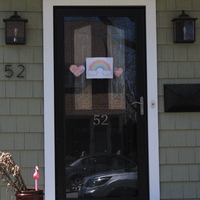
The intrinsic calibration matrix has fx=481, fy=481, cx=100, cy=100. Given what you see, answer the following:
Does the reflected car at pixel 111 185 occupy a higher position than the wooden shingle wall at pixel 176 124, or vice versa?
the wooden shingle wall at pixel 176 124

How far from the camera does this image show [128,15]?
5.25 metres

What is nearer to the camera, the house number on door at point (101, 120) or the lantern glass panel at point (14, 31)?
the lantern glass panel at point (14, 31)

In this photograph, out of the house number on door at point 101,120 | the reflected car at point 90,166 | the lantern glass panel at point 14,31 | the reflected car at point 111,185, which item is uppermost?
the lantern glass panel at point 14,31

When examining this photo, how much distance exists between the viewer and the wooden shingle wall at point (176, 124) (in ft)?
16.9

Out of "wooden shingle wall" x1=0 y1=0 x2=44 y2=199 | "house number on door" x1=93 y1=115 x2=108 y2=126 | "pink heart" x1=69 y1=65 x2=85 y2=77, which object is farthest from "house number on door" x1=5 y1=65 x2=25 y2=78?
"house number on door" x1=93 y1=115 x2=108 y2=126

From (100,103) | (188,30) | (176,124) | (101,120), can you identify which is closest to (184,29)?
(188,30)

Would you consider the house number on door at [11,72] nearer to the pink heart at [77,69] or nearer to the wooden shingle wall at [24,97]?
the wooden shingle wall at [24,97]

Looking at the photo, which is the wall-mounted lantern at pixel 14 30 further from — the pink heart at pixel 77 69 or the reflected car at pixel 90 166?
the reflected car at pixel 90 166

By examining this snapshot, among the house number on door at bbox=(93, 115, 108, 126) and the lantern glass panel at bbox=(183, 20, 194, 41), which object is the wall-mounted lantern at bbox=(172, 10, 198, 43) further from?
the house number on door at bbox=(93, 115, 108, 126)

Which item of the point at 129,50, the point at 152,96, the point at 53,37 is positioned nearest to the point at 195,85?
the point at 152,96

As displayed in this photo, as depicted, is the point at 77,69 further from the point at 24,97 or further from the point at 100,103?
the point at 24,97

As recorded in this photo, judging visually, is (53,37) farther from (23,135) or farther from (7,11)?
(23,135)

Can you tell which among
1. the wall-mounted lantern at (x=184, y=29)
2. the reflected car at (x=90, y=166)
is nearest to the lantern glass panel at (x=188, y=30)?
the wall-mounted lantern at (x=184, y=29)

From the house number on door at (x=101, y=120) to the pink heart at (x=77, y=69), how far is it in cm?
50
